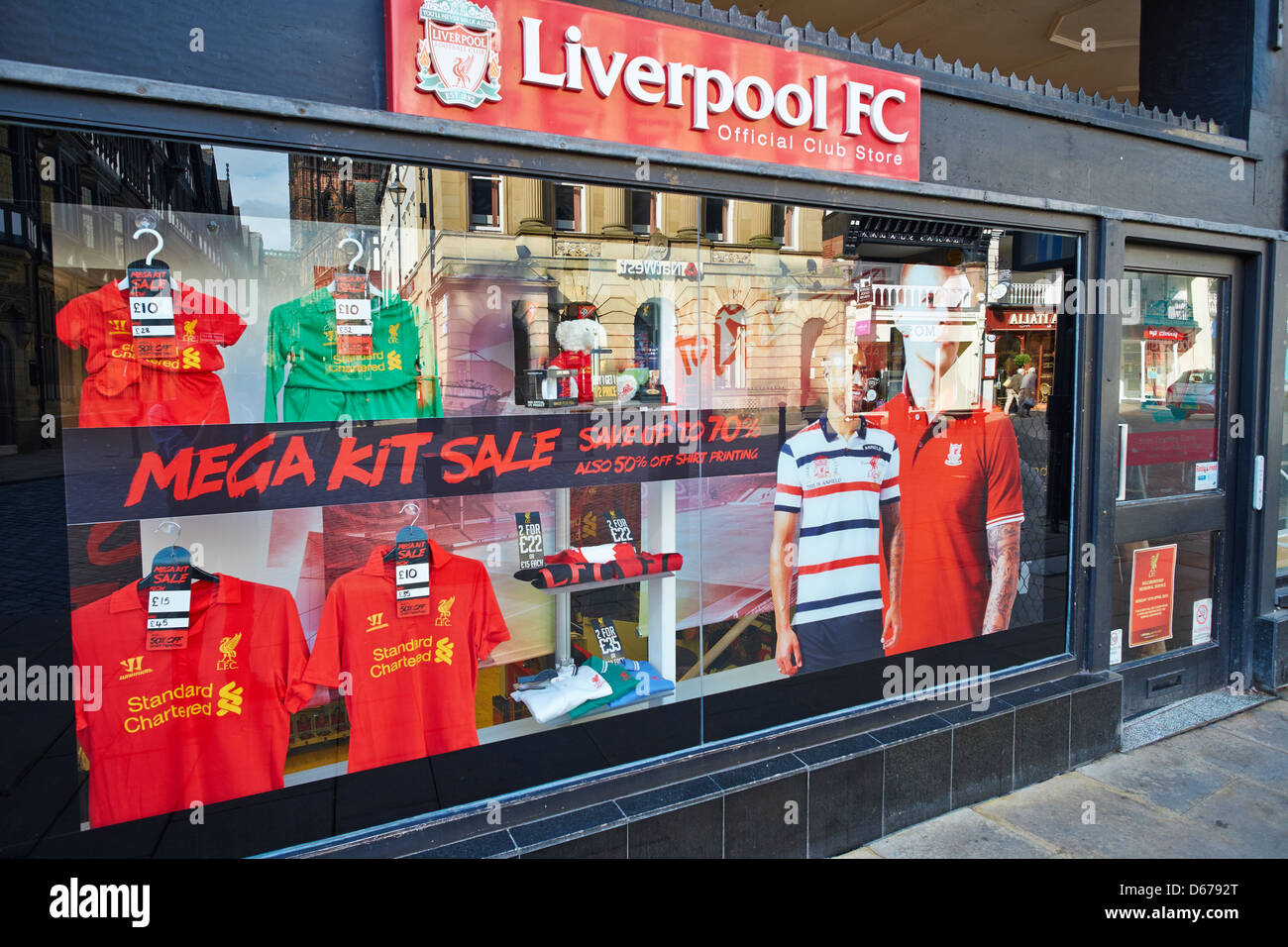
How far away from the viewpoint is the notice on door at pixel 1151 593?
482 cm

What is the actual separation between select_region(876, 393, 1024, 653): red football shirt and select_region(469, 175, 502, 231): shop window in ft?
6.97

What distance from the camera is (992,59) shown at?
8117 millimetres

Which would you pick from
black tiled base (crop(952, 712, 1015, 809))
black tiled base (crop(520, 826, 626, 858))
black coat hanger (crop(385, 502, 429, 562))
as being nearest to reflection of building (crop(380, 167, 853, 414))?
black coat hanger (crop(385, 502, 429, 562))

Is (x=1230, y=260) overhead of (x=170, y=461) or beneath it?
overhead

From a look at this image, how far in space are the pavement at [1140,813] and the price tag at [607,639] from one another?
133cm

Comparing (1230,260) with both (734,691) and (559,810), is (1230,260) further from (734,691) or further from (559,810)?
(559,810)

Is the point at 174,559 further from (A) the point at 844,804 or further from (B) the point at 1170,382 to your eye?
(B) the point at 1170,382

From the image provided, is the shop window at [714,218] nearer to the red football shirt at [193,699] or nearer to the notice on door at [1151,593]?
the red football shirt at [193,699]

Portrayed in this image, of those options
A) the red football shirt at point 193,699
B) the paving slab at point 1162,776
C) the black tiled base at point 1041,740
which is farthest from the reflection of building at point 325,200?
the paving slab at point 1162,776

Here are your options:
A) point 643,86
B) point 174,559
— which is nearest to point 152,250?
point 174,559

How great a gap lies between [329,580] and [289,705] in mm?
462

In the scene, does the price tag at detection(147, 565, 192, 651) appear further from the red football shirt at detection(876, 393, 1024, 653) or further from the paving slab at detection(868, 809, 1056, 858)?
the red football shirt at detection(876, 393, 1024, 653)
